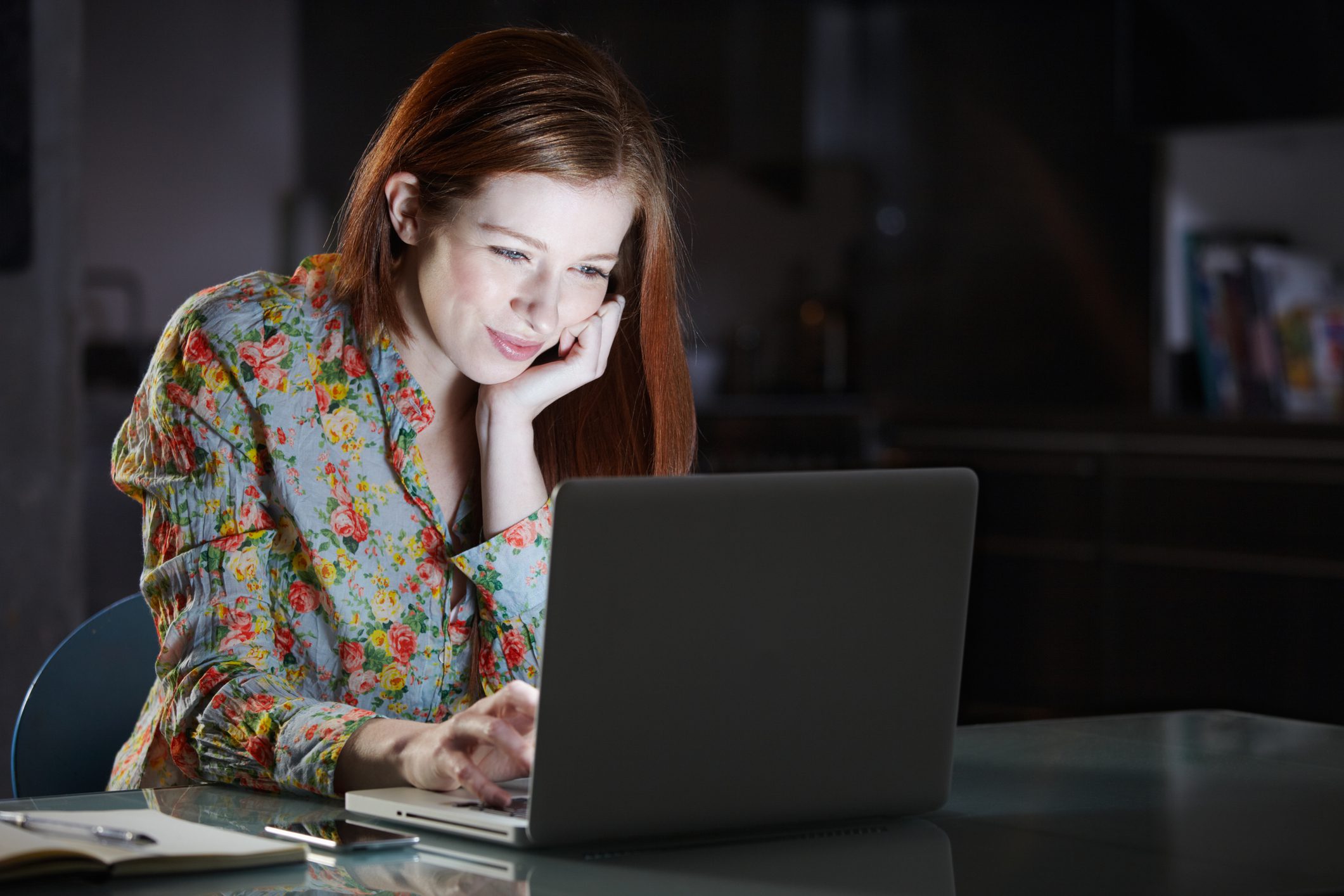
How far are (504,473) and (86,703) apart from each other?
0.44 m

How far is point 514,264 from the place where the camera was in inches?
57.0

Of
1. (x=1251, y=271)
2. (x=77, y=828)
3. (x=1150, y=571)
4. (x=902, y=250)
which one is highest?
(x=902, y=250)

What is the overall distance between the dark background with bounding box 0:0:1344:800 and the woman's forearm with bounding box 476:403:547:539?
5.03 feet

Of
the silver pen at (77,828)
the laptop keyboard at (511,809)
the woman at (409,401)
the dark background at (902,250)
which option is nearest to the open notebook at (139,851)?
the silver pen at (77,828)

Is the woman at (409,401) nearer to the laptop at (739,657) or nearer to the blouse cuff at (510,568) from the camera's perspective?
the blouse cuff at (510,568)

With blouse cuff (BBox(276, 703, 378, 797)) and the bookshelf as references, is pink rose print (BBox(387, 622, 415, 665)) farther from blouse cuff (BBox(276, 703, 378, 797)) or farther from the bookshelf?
the bookshelf

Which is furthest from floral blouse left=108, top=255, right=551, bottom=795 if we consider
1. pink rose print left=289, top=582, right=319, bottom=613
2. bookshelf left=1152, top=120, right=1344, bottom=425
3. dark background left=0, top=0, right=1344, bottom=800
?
bookshelf left=1152, top=120, right=1344, bottom=425

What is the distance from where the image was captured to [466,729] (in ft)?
3.40

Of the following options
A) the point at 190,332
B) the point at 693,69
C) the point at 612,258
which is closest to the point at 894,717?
the point at 612,258

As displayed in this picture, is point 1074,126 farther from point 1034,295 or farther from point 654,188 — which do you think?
point 654,188

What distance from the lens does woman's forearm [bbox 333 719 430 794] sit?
1.10m

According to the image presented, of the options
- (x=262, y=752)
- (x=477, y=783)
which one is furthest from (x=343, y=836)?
(x=262, y=752)

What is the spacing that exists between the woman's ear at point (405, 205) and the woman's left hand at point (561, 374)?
0.16 m

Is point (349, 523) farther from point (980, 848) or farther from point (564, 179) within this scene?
point (980, 848)
